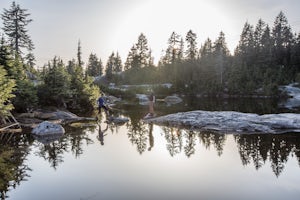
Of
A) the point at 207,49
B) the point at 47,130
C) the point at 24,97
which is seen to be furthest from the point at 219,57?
the point at 47,130

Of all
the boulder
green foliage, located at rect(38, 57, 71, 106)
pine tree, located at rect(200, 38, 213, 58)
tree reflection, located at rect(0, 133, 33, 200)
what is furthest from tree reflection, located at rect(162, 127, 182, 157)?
pine tree, located at rect(200, 38, 213, 58)

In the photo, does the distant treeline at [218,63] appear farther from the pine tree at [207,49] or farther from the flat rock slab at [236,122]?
the flat rock slab at [236,122]

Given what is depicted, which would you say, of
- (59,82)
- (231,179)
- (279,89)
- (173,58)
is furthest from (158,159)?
(173,58)

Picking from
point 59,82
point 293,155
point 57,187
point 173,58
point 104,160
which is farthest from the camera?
point 173,58

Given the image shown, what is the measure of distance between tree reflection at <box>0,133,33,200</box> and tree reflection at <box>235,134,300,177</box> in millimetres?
8443

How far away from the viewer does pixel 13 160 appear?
10398 mm

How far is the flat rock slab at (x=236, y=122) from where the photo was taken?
17391 mm

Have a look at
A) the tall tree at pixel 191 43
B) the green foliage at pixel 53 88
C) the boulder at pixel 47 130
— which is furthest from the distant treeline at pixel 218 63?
the boulder at pixel 47 130

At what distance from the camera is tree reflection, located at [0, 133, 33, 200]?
7977 millimetres

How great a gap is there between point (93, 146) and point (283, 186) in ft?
28.7

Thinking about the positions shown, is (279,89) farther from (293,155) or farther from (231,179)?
(231,179)

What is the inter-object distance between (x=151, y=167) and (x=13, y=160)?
574 centimetres

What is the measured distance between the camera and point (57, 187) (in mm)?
7625

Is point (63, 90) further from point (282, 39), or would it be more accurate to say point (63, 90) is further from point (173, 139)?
point (282, 39)
